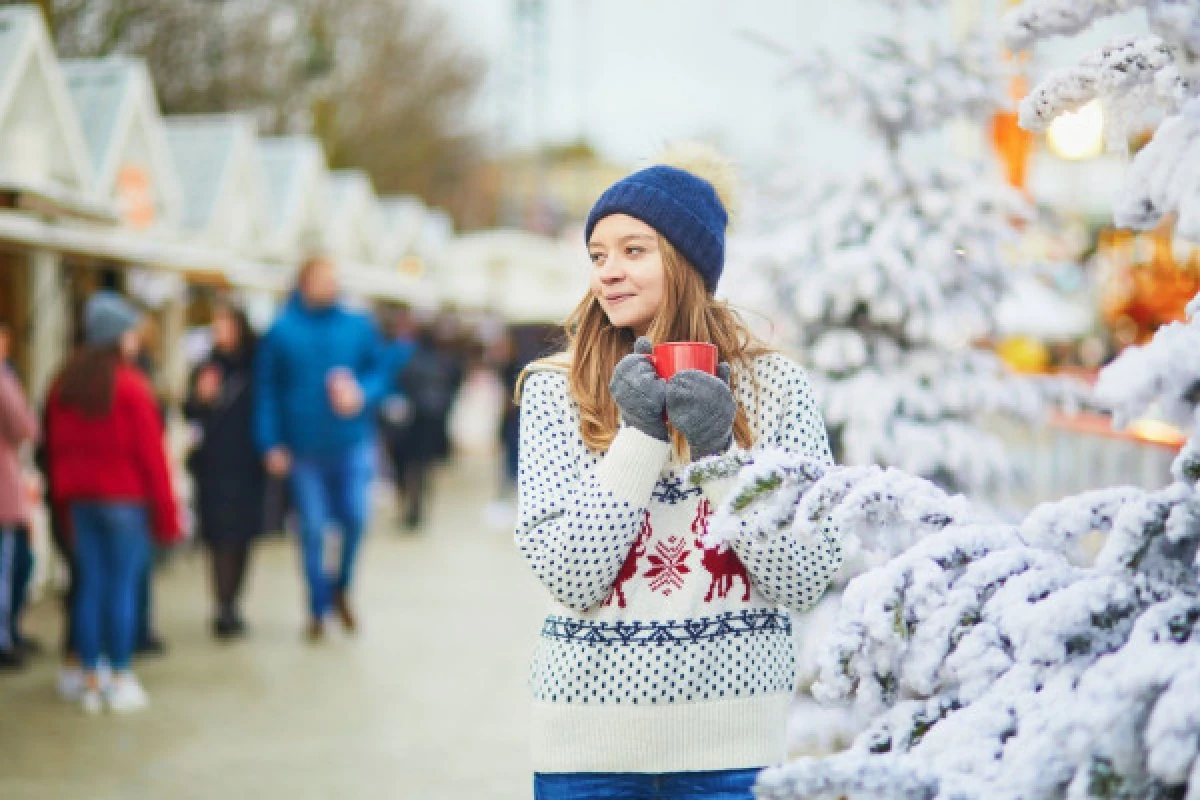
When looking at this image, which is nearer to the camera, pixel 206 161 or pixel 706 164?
pixel 706 164

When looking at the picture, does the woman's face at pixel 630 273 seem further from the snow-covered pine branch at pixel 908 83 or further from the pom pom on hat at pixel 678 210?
the snow-covered pine branch at pixel 908 83

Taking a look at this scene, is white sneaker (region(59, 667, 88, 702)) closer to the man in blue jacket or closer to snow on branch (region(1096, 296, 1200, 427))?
the man in blue jacket

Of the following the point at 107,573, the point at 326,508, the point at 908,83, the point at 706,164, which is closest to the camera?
the point at 706,164

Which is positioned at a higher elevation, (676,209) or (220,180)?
(220,180)

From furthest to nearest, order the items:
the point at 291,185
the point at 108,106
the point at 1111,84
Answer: the point at 291,185 < the point at 108,106 < the point at 1111,84

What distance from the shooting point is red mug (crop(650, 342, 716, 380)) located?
7.06 feet

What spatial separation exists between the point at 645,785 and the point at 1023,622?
3.12 feet

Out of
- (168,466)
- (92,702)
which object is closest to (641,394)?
(168,466)

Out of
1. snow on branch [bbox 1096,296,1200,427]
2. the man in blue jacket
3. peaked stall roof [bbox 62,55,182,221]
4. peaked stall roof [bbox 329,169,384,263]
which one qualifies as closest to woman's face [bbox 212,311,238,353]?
the man in blue jacket

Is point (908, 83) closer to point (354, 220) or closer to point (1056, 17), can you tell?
point (1056, 17)

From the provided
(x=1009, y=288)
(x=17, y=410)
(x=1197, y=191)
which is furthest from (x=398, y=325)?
(x=1197, y=191)

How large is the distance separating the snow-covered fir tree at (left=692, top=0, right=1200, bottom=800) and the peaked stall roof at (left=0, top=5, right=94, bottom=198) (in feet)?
29.0

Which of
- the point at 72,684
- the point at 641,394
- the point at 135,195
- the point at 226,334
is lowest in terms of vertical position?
the point at 72,684

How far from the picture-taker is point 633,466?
7.13 feet
